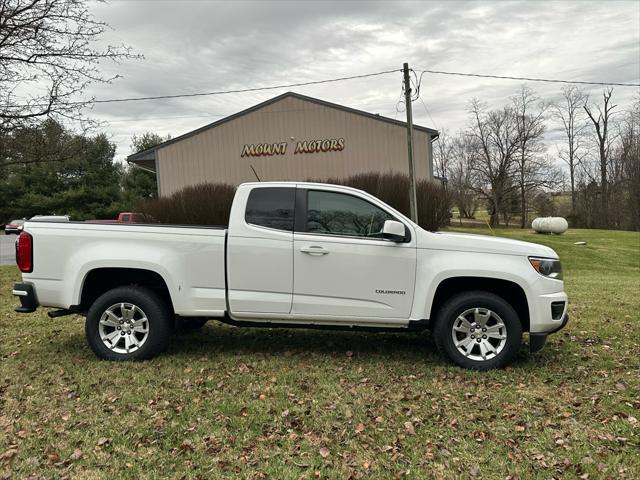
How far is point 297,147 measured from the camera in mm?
23359

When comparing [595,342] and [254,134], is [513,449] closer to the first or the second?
[595,342]

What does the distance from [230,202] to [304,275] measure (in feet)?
45.7

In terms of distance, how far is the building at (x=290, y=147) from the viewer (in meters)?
22.0

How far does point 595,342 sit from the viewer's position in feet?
18.9

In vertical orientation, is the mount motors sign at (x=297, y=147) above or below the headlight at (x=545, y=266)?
above

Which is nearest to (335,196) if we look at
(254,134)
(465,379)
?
(465,379)

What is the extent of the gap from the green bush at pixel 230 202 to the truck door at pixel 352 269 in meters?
13.5

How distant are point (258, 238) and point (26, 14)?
868 cm

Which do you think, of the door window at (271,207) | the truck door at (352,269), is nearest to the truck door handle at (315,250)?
the truck door at (352,269)

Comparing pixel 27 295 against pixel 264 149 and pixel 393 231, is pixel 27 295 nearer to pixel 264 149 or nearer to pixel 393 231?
pixel 393 231

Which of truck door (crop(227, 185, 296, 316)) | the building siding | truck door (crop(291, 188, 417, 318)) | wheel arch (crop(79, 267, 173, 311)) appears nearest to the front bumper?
truck door (crop(291, 188, 417, 318))

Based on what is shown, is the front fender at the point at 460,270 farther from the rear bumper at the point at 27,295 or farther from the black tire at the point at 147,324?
the rear bumper at the point at 27,295

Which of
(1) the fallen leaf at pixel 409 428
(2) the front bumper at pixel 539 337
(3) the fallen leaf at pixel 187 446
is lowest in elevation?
(1) the fallen leaf at pixel 409 428

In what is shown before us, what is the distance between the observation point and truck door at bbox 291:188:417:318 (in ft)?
15.5
